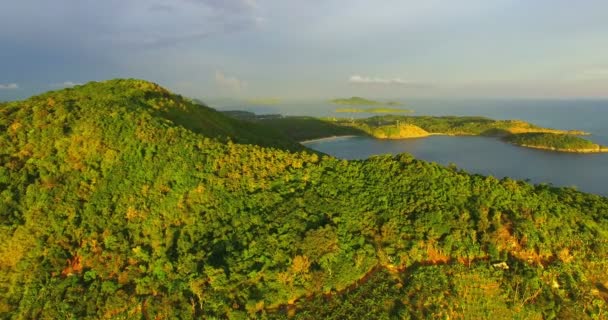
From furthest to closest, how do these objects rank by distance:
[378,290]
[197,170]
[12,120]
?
1. [12,120]
2. [197,170]
3. [378,290]

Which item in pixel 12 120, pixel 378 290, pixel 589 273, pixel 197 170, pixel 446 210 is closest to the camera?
pixel 378 290

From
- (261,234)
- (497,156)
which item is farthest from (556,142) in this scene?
(261,234)

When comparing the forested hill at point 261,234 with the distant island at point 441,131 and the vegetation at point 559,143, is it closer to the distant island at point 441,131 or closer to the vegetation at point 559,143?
the vegetation at point 559,143

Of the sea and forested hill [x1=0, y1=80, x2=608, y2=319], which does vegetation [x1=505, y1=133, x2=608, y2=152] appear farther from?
forested hill [x1=0, y1=80, x2=608, y2=319]

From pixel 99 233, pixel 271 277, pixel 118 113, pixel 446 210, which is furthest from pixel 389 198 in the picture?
pixel 118 113

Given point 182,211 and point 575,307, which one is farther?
point 182,211

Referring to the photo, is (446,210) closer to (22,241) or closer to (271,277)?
(271,277)

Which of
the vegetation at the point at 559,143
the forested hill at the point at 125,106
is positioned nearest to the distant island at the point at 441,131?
the vegetation at the point at 559,143
